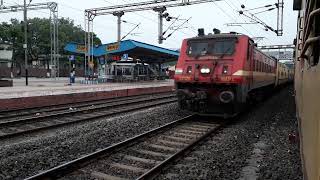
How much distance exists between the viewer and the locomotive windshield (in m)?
12.0

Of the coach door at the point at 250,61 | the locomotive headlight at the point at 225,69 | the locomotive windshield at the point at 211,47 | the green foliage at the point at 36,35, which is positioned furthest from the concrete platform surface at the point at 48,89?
the green foliage at the point at 36,35

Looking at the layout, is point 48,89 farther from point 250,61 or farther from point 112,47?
point 250,61

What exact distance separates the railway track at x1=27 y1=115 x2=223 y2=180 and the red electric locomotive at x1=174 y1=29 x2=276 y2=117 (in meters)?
1.75

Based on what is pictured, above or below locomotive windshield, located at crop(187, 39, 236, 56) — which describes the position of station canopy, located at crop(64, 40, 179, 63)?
above

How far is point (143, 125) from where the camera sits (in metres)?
10.9

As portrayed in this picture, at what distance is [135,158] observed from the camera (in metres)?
6.93

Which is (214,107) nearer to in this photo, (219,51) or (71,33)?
(219,51)

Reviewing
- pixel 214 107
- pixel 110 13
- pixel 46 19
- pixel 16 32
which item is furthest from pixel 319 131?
pixel 46 19

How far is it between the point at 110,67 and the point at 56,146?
119 feet

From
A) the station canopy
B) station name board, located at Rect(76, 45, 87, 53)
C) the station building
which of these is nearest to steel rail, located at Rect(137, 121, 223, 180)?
the station canopy

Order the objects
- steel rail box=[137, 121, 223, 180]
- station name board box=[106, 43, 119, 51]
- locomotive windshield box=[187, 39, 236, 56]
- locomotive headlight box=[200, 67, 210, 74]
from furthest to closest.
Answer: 1. station name board box=[106, 43, 119, 51]
2. locomotive windshield box=[187, 39, 236, 56]
3. locomotive headlight box=[200, 67, 210, 74]
4. steel rail box=[137, 121, 223, 180]

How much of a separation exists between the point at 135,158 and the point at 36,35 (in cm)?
8333

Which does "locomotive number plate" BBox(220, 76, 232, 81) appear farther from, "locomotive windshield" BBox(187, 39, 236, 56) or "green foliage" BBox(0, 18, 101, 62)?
"green foliage" BBox(0, 18, 101, 62)

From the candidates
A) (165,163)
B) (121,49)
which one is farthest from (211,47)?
(121,49)
